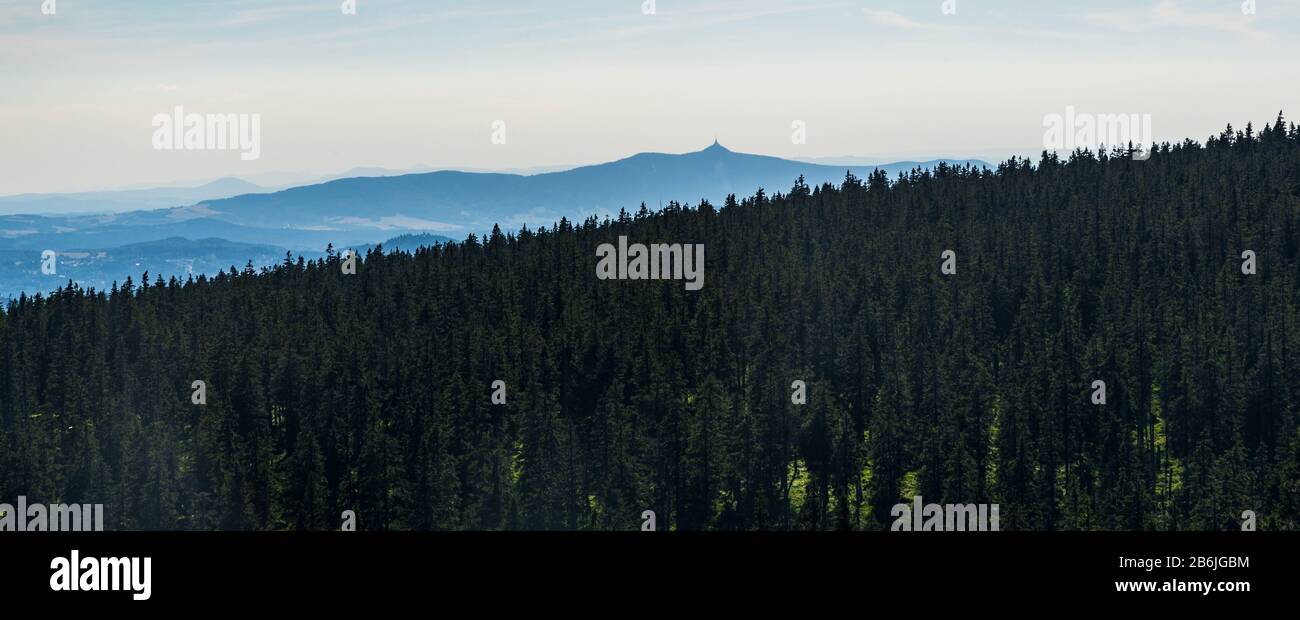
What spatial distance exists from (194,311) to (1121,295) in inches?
4873

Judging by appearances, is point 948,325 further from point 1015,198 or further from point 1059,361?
point 1015,198

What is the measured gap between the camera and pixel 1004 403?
12244 cm

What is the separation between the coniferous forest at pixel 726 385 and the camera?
11562cm

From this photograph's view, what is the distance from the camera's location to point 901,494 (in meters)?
117

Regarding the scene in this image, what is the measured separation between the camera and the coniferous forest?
115625 mm

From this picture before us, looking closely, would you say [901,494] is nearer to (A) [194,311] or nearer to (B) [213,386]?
(B) [213,386]

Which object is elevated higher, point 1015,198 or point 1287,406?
point 1015,198

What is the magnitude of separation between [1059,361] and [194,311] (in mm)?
115198

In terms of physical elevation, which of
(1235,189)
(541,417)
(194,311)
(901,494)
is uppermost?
(1235,189)

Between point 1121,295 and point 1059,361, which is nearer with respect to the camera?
point 1059,361

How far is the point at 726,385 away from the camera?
5507 inches
